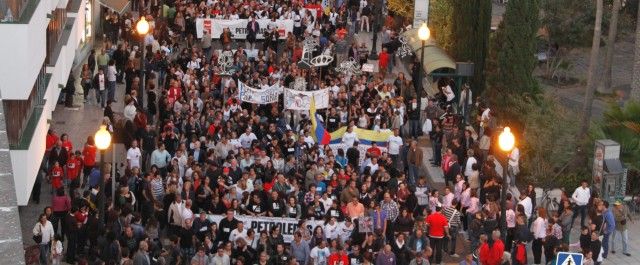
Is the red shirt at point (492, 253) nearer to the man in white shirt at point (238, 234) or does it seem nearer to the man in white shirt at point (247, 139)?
the man in white shirt at point (238, 234)

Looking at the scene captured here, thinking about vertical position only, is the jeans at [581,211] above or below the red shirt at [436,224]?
below

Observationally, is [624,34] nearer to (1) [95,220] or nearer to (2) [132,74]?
(2) [132,74]

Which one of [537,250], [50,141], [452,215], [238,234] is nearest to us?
[238,234]

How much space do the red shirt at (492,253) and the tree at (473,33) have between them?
1700cm

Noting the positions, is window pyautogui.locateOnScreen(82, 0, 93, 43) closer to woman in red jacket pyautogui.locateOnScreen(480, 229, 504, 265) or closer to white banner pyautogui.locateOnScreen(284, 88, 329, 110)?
white banner pyautogui.locateOnScreen(284, 88, 329, 110)

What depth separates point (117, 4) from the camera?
147ft

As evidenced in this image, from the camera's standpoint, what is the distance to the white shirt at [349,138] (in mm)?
33062

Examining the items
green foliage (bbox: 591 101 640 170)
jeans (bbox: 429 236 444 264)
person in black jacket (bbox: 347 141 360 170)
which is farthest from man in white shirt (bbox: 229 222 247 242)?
green foliage (bbox: 591 101 640 170)

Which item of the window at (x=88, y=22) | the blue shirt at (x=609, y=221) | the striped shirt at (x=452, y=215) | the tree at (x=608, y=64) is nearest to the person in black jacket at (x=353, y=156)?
the striped shirt at (x=452, y=215)

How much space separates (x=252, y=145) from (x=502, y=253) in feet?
25.6

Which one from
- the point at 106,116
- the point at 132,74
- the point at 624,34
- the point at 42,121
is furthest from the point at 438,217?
the point at 624,34

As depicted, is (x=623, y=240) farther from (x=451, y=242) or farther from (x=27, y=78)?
(x=27, y=78)

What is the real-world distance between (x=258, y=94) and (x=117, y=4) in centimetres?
965

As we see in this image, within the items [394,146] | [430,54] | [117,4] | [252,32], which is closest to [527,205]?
[394,146]
